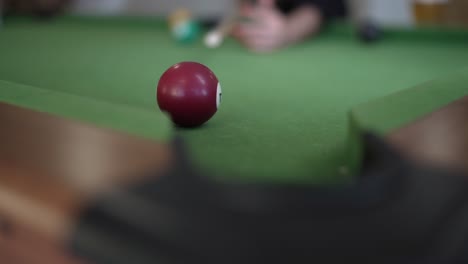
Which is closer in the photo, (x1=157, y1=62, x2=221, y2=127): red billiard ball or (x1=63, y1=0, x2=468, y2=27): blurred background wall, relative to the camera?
(x1=157, y1=62, x2=221, y2=127): red billiard ball

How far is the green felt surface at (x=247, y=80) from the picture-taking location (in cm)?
81

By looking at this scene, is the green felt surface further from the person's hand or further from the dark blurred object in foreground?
the dark blurred object in foreground

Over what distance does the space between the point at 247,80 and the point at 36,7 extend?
9.17 ft

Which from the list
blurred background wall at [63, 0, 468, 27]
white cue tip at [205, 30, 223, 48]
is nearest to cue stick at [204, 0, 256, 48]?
white cue tip at [205, 30, 223, 48]

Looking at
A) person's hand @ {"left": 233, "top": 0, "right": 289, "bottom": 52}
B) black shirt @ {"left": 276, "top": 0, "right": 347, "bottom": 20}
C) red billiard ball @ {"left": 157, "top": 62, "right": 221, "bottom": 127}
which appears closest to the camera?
red billiard ball @ {"left": 157, "top": 62, "right": 221, "bottom": 127}

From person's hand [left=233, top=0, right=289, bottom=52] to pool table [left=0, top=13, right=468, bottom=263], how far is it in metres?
0.43

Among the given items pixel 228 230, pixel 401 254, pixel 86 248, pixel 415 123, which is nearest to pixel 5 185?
pixel 86 248

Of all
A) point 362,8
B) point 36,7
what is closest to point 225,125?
point 36,7

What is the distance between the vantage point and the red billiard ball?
1.00 meters

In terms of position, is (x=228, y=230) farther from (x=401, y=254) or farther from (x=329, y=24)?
(x=329, y=24)

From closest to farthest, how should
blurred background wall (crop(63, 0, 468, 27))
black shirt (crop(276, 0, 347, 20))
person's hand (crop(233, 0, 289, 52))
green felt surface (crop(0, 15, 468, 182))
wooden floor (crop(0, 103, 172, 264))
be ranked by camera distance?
wooden floor (crop(0, 103, 172, 264)), green felt surface (crop(0, 15, 468, 182)), person's hand (crop(233, 0, 289, 52)), blurred background wall (crop(63, 0, 468, 27)), black shirt (crop(276, 0, 347, 20))

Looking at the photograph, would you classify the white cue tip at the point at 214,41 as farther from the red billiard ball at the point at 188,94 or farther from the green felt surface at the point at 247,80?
the red billiard ball at the point at 188,94

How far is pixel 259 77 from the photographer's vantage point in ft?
5.67

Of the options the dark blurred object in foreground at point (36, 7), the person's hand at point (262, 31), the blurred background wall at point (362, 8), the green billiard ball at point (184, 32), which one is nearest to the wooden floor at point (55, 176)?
the person's hand at point (262, 31)
